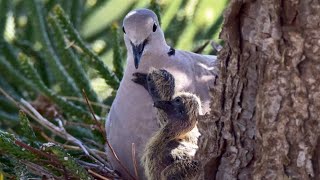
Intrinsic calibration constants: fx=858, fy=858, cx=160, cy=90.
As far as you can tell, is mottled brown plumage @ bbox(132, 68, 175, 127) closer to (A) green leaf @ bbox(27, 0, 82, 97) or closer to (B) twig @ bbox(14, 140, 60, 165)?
(B) twig @ bbox(14, 140, 60, 165)

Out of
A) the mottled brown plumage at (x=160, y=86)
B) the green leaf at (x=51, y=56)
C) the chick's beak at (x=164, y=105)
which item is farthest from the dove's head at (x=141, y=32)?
the green leaf at (x=51, y=56)

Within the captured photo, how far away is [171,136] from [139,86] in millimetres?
366

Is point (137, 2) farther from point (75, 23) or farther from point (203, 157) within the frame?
point (203, 157)

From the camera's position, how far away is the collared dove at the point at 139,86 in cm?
262

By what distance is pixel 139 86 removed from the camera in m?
2.66

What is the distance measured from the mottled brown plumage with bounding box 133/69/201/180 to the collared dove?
0.14 metres

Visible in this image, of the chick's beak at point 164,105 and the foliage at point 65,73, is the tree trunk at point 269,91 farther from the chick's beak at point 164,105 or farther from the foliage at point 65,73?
the foliage at point 65,73

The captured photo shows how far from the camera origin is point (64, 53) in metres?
3.42

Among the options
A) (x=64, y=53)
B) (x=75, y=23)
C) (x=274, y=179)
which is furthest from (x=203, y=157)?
(x=75, y=23)

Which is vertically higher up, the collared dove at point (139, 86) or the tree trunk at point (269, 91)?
the collared dove at point (139, 86)

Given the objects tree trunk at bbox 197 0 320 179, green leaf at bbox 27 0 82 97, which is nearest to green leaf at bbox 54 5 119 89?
green leaf at bbox 27 0 82 97

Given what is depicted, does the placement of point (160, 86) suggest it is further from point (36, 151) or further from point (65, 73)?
point (65, 73)

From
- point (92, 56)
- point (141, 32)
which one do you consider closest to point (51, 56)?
point (92, 56)

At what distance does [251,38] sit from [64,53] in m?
1.73
